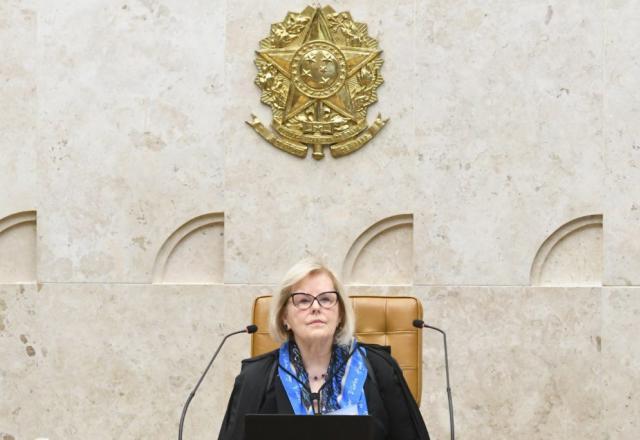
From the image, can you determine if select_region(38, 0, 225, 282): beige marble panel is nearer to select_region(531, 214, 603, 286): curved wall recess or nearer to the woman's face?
select_region(531, 214, 603, 286): curved wall recess

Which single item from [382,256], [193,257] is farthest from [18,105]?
[382,256]

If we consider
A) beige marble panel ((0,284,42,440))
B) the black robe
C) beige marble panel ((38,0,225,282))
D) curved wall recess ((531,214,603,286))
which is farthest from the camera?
beige marble panel ((0,284,42,440))

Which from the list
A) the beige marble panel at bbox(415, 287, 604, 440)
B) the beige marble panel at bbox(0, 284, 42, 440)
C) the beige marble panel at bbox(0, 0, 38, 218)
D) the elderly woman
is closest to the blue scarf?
the elderly woman

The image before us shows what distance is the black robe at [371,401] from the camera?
404cm

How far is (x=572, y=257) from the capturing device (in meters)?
6.12

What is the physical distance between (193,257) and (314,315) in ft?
7.86

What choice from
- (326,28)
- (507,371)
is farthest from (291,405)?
(326,28)

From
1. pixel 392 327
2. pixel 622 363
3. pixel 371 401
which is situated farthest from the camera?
pixel 622 363

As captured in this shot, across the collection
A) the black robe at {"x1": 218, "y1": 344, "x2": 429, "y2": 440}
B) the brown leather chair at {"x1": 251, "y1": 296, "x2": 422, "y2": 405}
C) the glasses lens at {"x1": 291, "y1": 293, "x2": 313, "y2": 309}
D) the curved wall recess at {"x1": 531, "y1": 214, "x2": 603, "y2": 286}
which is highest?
the curved wall recess at {"x1": 531, "y1": 214, "x2": 603, "y2": 286}

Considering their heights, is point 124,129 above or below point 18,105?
below

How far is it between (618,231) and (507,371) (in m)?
0.85

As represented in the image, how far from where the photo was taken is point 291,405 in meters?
4.04

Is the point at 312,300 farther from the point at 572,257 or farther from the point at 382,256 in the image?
the point at 572,257

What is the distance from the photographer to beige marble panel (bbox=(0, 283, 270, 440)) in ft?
20.7
